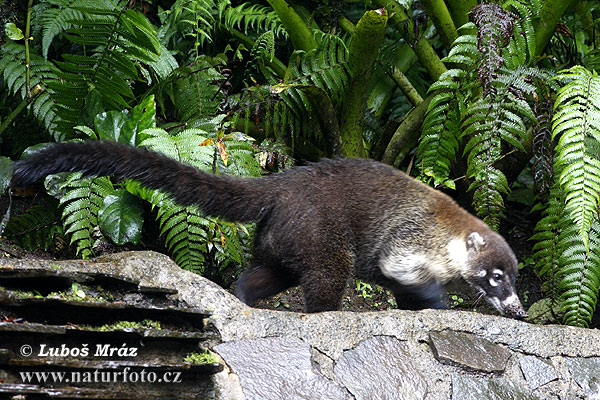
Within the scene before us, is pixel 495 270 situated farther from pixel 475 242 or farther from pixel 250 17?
pixel 250 17

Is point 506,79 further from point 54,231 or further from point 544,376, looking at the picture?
point 54,231

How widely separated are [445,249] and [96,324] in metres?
2.29

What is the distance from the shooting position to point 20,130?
5754mm

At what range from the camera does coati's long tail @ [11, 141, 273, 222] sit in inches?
139

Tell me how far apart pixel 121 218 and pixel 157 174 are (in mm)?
1055

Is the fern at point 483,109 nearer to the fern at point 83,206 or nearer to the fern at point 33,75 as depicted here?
the fern at point 83,206

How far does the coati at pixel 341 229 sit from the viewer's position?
3.92 meters

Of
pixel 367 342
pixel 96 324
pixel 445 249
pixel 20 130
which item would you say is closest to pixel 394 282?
pixel 445 249

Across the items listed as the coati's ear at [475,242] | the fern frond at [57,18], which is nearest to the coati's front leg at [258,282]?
the coati's ear at [475,242]

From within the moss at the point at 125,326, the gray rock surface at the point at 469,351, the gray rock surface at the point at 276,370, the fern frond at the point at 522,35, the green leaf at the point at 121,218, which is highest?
the fern frond at the point at 522,35

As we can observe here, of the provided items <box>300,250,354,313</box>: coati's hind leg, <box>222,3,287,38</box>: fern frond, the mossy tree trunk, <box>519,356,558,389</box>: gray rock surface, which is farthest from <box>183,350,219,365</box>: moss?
<box>222,3,287,38</box>: fern frond

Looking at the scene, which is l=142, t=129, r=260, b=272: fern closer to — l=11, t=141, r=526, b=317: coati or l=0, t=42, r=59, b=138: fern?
l=11, t=141, r=526, b=317: coati

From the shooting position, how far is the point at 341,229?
4.11 m

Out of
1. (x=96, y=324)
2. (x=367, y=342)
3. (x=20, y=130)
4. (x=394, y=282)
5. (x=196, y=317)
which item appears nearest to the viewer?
(x=96, y=324)
